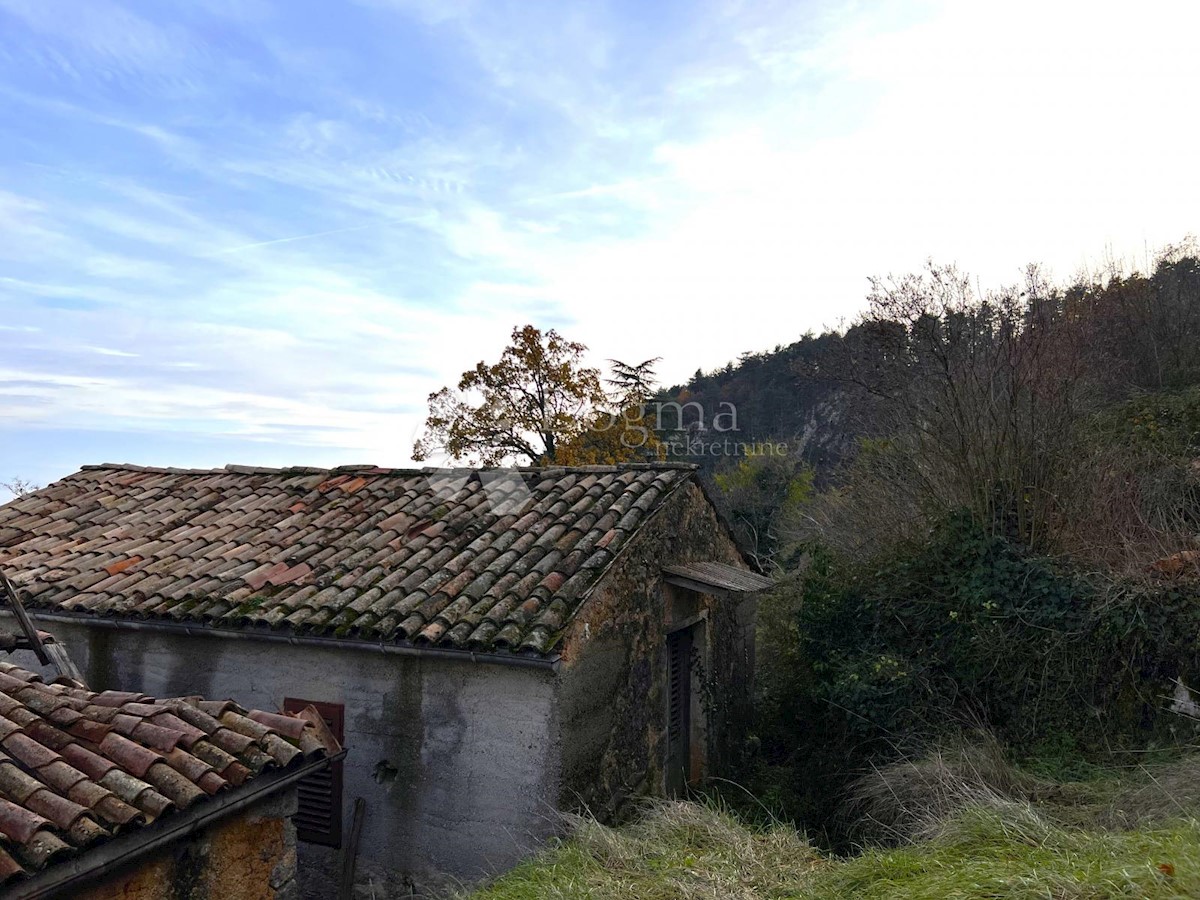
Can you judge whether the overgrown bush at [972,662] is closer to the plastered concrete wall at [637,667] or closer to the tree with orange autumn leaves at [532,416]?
the plastered concrete wall at [637,667]

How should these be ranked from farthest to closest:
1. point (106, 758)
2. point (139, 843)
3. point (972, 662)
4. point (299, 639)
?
point (972, 662)
point (299, 639)
point (106, 758)
point (139, 843)

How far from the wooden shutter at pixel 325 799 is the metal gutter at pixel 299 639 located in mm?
632

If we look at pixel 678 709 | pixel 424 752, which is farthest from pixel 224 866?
pixel 678 709

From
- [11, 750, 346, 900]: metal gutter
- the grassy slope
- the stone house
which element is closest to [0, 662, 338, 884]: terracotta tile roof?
[11, 750, 346, 900]: metal gutter

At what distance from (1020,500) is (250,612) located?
8.26 meters

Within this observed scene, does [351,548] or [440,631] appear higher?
[351,548]

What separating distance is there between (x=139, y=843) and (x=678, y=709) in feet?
19.8

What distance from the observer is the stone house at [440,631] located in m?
6.50

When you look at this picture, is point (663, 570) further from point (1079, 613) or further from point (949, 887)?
point (949, 887)

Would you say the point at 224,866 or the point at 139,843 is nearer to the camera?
the point at 139,843

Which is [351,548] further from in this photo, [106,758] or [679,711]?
[679,711]

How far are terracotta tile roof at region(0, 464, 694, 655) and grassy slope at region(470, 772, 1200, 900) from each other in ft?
5.55

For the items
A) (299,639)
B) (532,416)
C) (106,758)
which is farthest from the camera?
(532,416)

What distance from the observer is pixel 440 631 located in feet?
21.1
